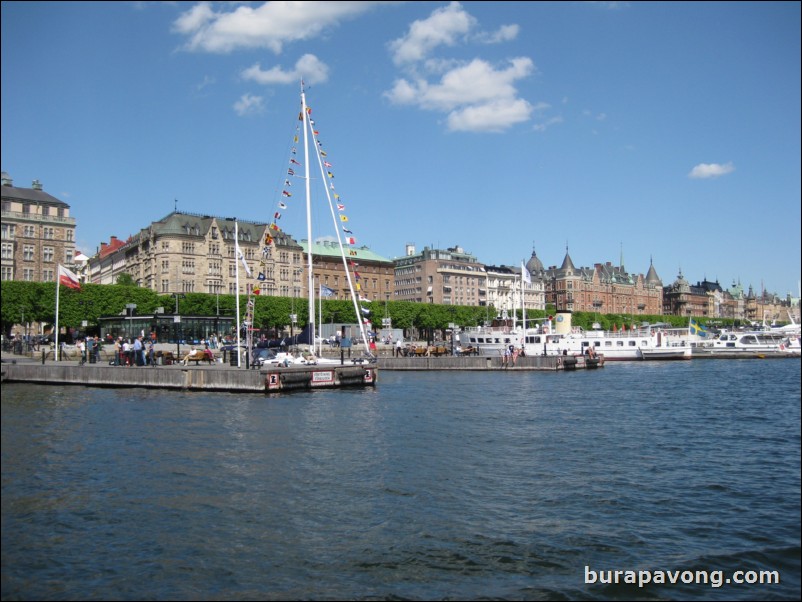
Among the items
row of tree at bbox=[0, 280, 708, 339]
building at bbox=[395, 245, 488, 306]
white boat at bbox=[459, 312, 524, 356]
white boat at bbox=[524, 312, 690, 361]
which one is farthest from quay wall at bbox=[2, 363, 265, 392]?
building at bbox=[395, 245, 488, 306]

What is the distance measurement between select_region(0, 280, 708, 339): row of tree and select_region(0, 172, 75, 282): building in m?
15.7

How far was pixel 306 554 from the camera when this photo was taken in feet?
49.2

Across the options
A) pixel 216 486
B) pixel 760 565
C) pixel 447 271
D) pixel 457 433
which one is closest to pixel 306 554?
pixel 216 486

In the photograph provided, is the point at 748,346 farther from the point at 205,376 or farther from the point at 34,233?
the point at 34,233

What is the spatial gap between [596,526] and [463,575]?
4.45m

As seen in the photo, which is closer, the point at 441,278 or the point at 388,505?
the point at 388,505

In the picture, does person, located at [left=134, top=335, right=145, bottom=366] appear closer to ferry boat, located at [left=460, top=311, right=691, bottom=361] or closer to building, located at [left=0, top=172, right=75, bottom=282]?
ferry boat, located at [left=460, top=311, right=691, bottom=361]

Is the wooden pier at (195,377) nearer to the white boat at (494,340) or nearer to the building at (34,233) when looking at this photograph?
the white boat at (494,340)

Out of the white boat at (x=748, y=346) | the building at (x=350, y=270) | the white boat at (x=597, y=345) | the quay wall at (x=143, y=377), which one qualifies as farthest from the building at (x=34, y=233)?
the white boat at (x=748, y=346)

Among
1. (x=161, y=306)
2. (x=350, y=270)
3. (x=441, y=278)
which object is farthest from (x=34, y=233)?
(x=441, y=278)

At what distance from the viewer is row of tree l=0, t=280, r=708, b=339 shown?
294 ft

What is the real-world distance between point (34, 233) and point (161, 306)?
31892mm

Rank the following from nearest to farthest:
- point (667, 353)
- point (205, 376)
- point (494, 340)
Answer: point (205, 376)
point (494, 340)
point (667, 353)

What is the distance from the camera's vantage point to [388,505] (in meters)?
18.5
